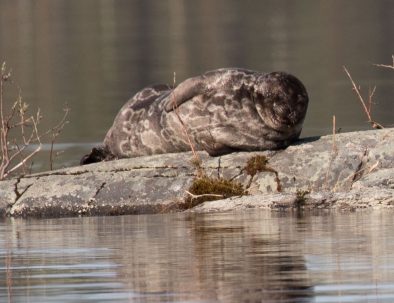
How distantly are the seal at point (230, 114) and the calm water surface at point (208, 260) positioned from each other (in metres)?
2.37

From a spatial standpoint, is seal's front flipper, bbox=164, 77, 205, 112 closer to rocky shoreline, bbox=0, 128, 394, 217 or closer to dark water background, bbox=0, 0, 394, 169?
rocky shoreline, bbox=0, 128, 394, 217

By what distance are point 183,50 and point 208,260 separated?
143ft

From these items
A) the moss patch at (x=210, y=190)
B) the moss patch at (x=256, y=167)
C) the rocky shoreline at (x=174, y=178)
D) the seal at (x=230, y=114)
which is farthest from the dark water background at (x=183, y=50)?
the moss patch at (x=210, y=190)

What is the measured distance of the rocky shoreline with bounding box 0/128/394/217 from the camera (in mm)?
13930

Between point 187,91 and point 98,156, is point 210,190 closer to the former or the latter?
point 187,91

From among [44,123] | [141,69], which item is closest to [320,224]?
[44,123]

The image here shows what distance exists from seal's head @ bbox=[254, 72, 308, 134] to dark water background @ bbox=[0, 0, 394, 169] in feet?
18.6

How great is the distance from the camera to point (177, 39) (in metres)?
60.1

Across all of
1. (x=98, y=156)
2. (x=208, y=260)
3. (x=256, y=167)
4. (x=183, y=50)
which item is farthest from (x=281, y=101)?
(x=183, y=50)

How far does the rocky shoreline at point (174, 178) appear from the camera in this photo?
1393cm

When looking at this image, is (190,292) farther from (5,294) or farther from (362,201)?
(362,201)

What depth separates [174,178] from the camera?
14281mm

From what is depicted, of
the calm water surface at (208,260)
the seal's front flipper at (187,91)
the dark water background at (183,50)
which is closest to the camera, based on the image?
the calm water surface at (208,260)

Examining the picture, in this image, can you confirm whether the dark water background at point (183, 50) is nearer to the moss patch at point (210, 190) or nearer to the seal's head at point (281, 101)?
the seal's head at point (281, 101)
